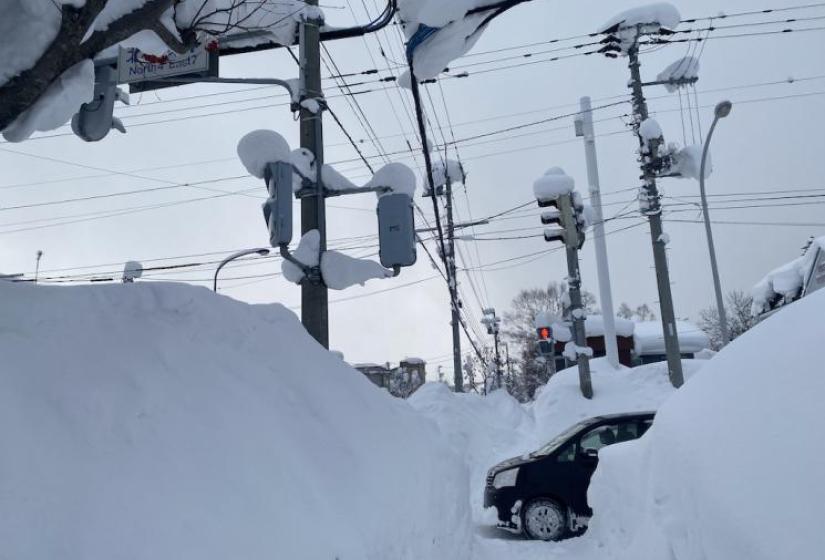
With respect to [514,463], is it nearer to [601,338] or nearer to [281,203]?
[281,203]

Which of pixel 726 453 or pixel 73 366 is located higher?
pixel 73 366

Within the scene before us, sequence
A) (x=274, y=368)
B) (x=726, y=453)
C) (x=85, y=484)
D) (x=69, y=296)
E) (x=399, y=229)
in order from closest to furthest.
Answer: (x=85, y=484) < (x=726, y=453) < (x=69, y=296) < (x=274, y=368) < (x=399, y=229)

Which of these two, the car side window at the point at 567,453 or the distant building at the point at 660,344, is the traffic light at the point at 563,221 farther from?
the distant building at the point at 660,344

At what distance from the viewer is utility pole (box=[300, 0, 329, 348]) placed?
6.57m

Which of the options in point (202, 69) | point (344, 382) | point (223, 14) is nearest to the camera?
point (223, 14)

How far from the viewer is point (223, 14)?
488 cm

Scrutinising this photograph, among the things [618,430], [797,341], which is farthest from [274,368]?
[618,430]

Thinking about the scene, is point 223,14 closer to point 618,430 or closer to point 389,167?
point 389,167

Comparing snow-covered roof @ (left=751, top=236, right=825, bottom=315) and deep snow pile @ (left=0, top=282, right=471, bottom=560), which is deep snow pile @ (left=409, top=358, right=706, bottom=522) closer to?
snow-covered roof @ (left=751, top=236, right=825, bottom=315)

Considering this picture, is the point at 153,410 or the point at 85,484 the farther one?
the point at 153,410

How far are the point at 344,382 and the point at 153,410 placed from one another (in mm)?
2323

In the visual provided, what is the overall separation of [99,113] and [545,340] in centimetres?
1361

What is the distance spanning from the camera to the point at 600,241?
2062 centimetres

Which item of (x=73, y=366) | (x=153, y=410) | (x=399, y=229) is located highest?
(x=399, y=229)
